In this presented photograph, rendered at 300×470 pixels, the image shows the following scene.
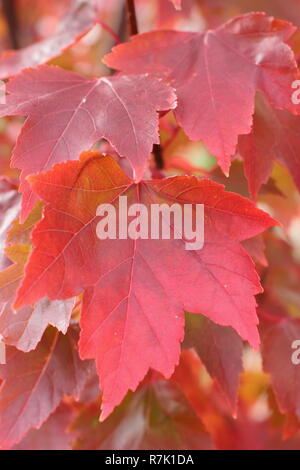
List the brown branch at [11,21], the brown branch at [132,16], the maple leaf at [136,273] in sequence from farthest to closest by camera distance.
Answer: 1. the brown branch at [11,21]
2. the brown branch at [132,16]
3. the maple leaf at [136,273]

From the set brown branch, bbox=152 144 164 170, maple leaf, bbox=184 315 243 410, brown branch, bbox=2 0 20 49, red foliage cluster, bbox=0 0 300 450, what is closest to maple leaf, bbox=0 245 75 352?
red foliage cluster, bbox=0 0 300 450

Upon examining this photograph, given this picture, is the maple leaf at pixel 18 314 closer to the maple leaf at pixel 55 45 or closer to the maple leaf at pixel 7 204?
the maple leaf at pixel 7 204

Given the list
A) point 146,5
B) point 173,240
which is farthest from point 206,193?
point 146,5

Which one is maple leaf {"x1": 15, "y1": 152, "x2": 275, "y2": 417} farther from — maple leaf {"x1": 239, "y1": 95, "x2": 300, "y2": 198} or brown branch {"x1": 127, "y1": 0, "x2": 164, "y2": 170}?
brown branch {"x1": 127, "y1": 0, "x2": 164, "y2": 170}

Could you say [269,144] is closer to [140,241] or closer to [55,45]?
[140,241]

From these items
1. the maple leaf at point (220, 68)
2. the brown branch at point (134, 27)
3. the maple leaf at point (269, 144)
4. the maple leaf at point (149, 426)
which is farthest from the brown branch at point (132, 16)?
the maple leaf at point (149, 426)

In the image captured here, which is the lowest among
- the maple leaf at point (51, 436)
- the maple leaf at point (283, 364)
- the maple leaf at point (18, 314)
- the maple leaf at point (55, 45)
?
the maple leaf at point (51, 436)
